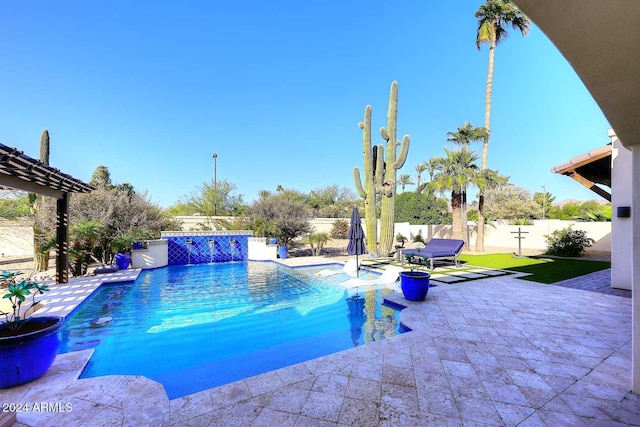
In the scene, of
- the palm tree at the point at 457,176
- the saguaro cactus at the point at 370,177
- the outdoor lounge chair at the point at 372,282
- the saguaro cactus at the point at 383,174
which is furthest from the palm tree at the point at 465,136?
the outdoor lounge chair at the point at 372,282

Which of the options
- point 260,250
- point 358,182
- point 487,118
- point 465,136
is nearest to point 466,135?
point 465,136

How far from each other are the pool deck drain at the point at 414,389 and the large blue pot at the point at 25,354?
105 millimetres

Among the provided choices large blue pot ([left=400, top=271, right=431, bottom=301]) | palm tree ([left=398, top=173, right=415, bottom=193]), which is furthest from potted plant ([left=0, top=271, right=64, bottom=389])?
palm tree ([left=398, top=173, right=415, bottom=193])

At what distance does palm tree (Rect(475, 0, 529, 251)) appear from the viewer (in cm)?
1423

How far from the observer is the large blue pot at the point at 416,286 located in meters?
5.60

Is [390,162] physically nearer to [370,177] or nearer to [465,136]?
[370,177]

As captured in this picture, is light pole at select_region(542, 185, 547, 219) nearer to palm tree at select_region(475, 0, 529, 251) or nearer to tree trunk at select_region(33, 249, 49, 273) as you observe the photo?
palm tree at select_region(475, 0, 529, 251)

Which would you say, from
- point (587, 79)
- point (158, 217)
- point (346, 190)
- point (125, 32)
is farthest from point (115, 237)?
point (346, 190)

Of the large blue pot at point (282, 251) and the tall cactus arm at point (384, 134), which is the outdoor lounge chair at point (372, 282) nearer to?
the large blue pot at point (282, 251)

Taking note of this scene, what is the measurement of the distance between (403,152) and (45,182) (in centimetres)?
1193

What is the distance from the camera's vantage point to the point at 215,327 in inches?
200

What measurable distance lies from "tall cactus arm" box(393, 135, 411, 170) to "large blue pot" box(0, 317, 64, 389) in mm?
11982

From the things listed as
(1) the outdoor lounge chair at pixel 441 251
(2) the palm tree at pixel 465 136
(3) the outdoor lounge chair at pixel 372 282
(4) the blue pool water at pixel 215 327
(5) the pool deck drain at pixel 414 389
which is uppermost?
(2) the palm tree at pixel 465 136

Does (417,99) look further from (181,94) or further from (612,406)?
(612,406)
